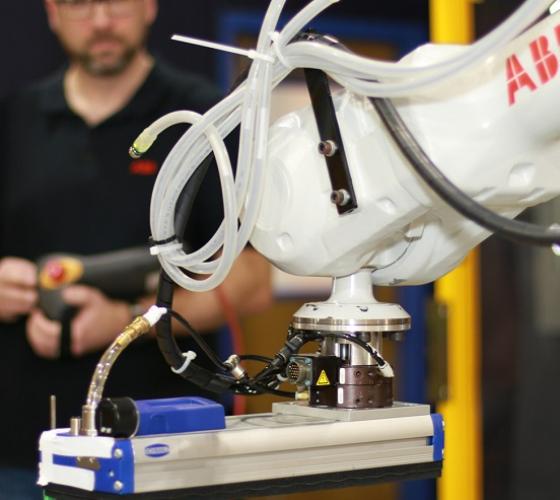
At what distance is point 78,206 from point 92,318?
272mm

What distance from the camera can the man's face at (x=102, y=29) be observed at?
247 centimetres

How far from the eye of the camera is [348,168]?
3.64 ft

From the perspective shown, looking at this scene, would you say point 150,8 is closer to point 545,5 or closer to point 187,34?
point 187,34

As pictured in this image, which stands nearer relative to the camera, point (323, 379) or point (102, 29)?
point (323, 379)

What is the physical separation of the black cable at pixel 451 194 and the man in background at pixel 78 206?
146 centimetres

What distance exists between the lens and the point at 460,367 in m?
2.81

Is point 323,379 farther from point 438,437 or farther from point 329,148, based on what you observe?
point 329,148

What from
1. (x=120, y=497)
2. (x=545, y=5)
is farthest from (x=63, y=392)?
(x=545, y=5)

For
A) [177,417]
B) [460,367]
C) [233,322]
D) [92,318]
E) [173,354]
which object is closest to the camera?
[177,417]

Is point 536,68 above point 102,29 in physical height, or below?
below

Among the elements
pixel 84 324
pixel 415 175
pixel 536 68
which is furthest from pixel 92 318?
pixel 536 68

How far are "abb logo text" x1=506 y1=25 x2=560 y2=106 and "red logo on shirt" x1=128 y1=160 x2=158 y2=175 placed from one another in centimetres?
156

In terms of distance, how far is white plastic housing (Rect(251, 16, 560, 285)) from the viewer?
103 centimetres

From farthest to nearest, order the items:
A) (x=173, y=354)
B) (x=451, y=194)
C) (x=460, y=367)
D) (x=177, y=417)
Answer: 1. (x=460, y=367)
2. (x=173, y=354)
3. (x=177, y=417)
4. (x=451, y=194)
